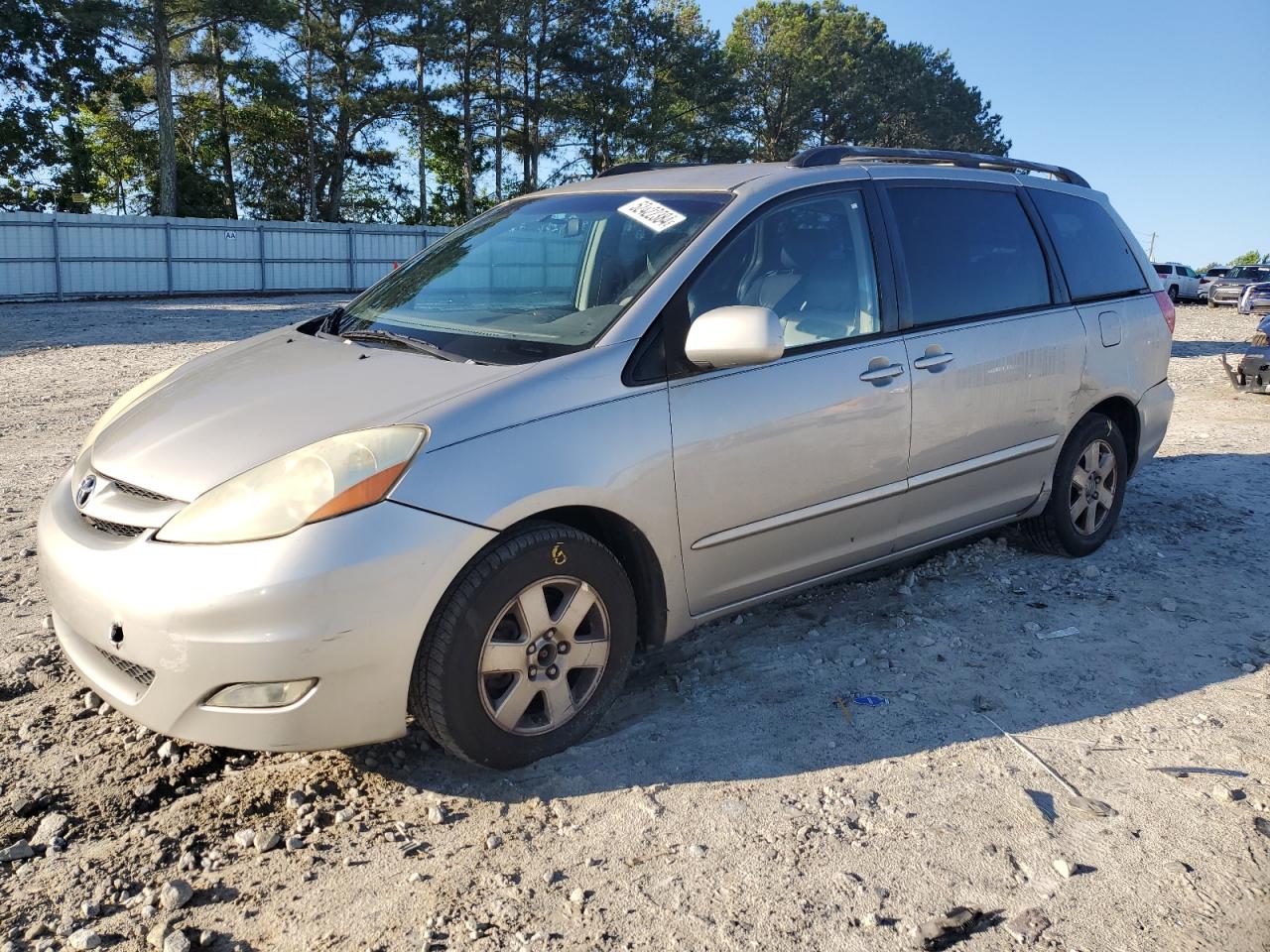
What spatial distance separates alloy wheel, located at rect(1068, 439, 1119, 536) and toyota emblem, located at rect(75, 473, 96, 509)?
13.3ft

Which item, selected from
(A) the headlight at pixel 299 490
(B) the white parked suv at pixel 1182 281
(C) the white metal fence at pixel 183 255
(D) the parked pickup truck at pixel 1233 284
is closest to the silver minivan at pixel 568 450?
(A) the headlight at pixel 299 490

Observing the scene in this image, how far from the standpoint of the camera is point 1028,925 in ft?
8.11

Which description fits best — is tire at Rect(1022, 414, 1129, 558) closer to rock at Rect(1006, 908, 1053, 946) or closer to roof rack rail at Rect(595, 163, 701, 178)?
roof rack rail at Rect(595, 163, 701, 178)

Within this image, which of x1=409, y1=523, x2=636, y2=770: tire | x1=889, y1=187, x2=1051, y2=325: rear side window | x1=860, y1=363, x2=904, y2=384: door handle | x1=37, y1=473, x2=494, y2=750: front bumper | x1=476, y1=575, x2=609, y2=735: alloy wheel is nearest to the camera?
x1=37, y1=473, x2=494, y2=750: front bumper

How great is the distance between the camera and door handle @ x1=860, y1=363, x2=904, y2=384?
3775 millimetres

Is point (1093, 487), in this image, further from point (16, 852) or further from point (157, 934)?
point (16, 852)

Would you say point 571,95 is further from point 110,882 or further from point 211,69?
point 110,882

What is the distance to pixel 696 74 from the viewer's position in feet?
146

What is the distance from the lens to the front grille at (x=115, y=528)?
9.15 feet

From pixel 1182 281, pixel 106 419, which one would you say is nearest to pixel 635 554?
pixel 106 419

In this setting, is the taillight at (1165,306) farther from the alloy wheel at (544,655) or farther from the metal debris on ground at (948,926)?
the metal debris on ground at (948,926)

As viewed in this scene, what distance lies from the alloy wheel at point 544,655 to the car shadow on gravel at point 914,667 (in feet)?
0.58

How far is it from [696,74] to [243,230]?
2374cm

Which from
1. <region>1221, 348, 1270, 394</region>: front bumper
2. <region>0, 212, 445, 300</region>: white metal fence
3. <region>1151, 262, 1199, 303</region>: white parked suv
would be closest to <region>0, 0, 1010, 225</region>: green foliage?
<region>0, 212, 445, 300</region>: white metal fence
